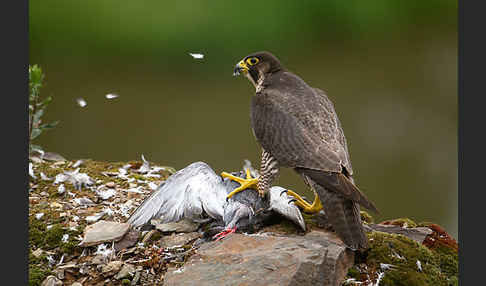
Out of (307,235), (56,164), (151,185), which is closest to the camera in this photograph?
(307,235)

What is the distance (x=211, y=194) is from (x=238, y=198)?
16 cm

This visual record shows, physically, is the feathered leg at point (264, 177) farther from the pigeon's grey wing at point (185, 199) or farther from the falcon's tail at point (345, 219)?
the falcon's tail at point (345, 219)

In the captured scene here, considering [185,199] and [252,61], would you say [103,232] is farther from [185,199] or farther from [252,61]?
[252,61]

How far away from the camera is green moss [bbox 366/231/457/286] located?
2.56 metres

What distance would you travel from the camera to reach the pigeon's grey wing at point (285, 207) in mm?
2781

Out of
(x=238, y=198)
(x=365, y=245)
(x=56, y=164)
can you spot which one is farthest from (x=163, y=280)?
(x=56, y=164)

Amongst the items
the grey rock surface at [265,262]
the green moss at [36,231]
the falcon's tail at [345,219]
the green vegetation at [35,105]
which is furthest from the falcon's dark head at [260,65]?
the green moss at [36,231]

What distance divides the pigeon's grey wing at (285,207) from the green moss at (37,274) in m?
1.18

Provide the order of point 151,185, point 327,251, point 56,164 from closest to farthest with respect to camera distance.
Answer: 1. point 327,251
2. point 151,185
3. point 56,164

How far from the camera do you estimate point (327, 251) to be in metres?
2.41

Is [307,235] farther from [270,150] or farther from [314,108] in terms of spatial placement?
[314,108]

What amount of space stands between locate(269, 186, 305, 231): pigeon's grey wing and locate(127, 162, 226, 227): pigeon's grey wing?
0.28 meters

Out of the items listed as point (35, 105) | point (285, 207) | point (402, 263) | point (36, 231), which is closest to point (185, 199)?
point (285, 207)

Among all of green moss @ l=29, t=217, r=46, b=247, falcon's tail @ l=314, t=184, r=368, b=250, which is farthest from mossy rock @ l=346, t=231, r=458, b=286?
green moss @ l=29, t=217, r=46, b=247
